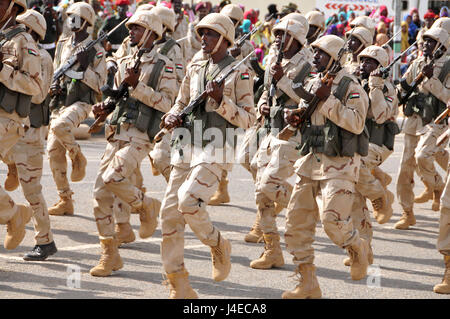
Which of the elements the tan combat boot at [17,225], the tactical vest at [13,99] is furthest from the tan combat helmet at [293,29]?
the tan combat boot at [17,225]

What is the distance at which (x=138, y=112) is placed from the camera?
8633 mm

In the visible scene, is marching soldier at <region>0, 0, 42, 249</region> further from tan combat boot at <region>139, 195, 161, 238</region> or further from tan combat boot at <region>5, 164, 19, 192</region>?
tan combat boot at <region>5, 164, 19, 192</region>

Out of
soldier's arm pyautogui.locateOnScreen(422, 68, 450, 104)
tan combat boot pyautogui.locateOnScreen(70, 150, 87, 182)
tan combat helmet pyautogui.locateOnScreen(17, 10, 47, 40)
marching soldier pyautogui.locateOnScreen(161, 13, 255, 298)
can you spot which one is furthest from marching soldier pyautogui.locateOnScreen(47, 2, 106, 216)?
soldier's arm pyautogui.locateOnScreen(422, 68, 450, 104)

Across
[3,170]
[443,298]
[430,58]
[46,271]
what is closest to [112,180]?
[46,271]

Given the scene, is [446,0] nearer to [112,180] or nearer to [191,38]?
[191,38]

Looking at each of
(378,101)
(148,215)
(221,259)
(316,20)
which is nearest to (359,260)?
(221,259)

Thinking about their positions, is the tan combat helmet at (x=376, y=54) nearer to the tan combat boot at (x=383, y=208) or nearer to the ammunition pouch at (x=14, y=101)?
the tan combat boot at (x=383, y=208)

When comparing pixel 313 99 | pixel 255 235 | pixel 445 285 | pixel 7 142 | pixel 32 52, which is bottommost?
pixel 445 285

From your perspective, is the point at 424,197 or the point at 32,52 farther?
the point at 424,197

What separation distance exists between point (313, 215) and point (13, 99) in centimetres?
255

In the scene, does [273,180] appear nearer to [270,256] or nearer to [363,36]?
[270,256]

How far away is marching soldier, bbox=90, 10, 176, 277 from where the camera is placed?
27.5 feet

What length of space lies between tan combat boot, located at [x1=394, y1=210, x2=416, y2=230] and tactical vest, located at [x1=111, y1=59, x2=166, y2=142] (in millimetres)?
3684

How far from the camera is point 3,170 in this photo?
520 inches
